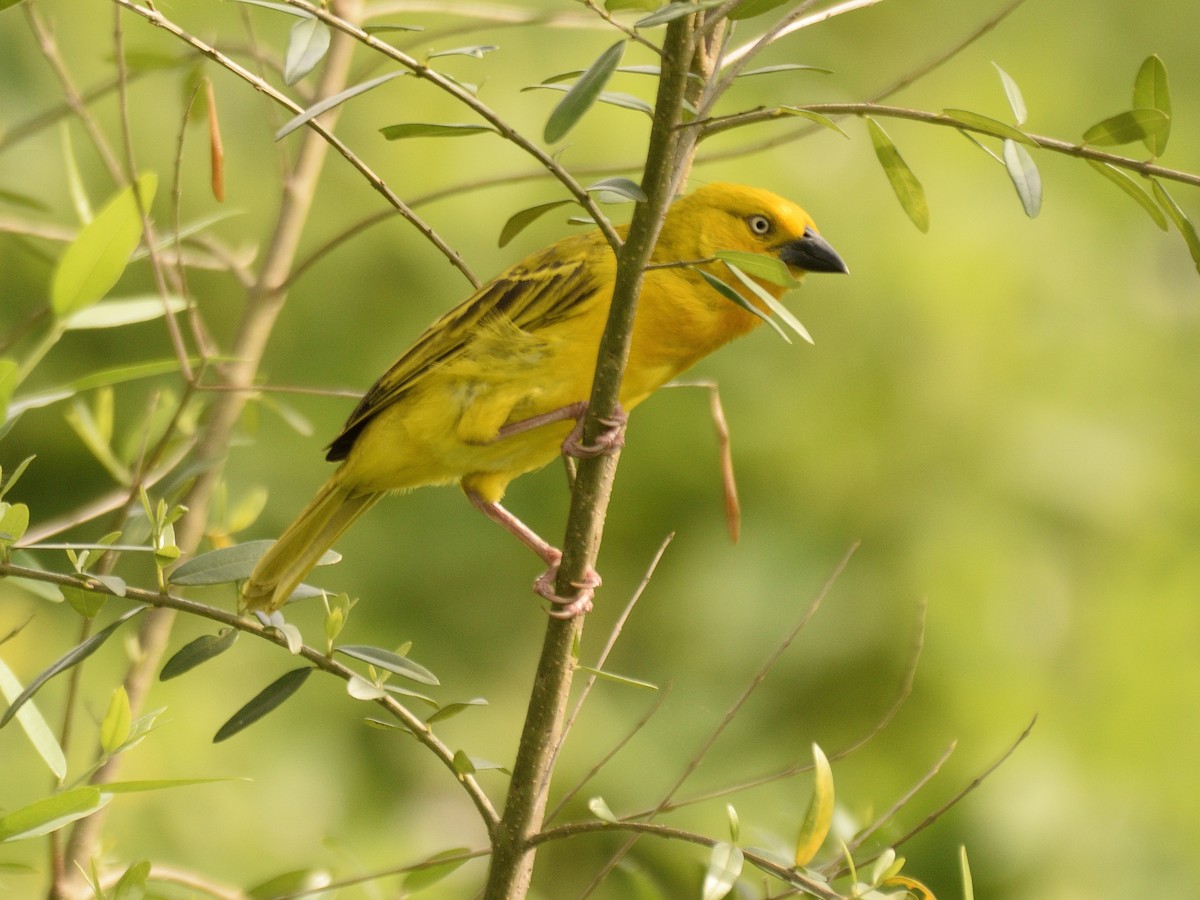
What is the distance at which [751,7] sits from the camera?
1592 mm

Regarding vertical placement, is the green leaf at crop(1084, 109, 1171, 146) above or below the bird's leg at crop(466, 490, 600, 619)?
above

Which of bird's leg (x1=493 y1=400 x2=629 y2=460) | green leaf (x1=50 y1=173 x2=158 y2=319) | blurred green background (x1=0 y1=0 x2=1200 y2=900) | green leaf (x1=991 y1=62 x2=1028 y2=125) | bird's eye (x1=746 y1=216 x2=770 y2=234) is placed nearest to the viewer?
green leaf (x1=50 y1=173 x2=158 y2=319)

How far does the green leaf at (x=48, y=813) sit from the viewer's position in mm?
1409

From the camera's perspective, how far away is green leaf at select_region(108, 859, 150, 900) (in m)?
1.59

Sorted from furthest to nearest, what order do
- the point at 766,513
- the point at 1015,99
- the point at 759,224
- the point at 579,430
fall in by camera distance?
the point at 766,513 < the point at 759,224 < the point at 579,430 < the point at 1015,99

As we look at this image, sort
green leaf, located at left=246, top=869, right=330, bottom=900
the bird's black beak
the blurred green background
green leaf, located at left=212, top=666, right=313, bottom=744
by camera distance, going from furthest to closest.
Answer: the blurred green background < the bird's black beak < green leaf, located at left=246, top=869, right=330, bottom=900 < green leaf, located at left=212, top=666, right=313, bottom=744

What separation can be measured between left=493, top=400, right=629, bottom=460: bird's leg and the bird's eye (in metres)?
0.67

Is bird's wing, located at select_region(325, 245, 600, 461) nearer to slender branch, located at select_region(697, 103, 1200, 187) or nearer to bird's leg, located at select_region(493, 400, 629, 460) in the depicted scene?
bird's leg, located at select_region(493, 400, 629, 460)

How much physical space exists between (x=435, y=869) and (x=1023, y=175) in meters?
1.26

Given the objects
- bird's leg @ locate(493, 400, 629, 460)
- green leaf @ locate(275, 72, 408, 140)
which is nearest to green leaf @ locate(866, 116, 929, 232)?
bird's leg @ locate(493, 400, 629, 460)

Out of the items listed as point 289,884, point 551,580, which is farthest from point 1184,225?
point 551,580

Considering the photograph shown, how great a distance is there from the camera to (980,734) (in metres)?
4.76

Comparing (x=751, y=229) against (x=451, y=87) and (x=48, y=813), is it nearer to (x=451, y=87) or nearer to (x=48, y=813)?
(x=451, y=87)

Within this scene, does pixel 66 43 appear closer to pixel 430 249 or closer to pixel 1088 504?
pixel 430 249
